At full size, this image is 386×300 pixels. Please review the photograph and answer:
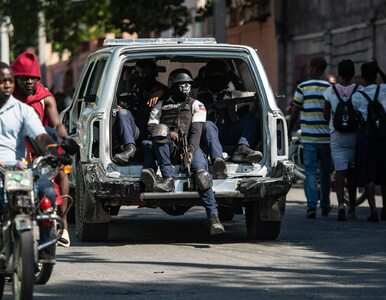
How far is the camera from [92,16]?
36656 millimetres

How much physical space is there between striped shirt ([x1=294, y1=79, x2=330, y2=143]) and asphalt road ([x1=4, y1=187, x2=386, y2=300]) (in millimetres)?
1057

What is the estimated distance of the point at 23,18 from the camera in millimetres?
36000

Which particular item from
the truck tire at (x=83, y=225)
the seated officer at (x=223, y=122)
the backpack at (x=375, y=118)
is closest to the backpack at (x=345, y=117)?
the backpack at (x=375, y=118)

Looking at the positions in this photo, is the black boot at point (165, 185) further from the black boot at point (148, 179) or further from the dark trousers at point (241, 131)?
the dark trousers at point (241, 131)

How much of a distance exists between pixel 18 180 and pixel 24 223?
0.32 metres

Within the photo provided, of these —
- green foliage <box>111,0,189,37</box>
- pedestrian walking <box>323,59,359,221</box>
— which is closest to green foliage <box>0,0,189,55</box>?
green foliage <box>111,0,189,37</box>

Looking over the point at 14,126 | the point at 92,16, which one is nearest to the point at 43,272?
the point at 14,126

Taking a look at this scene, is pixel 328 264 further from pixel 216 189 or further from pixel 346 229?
pixel 346 229

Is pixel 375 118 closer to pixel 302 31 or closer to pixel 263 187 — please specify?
pixel 263 187

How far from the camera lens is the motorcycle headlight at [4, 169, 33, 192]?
8.75 meters

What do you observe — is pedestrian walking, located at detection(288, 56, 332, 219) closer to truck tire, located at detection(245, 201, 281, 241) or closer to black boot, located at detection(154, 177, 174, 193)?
truck tire, located at detection(245, 201, 281, 241)

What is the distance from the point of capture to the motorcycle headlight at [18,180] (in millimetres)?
8750

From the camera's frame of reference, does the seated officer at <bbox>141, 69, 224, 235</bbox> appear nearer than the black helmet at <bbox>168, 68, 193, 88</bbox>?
Yes

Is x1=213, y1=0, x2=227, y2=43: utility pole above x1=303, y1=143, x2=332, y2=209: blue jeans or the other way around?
above
